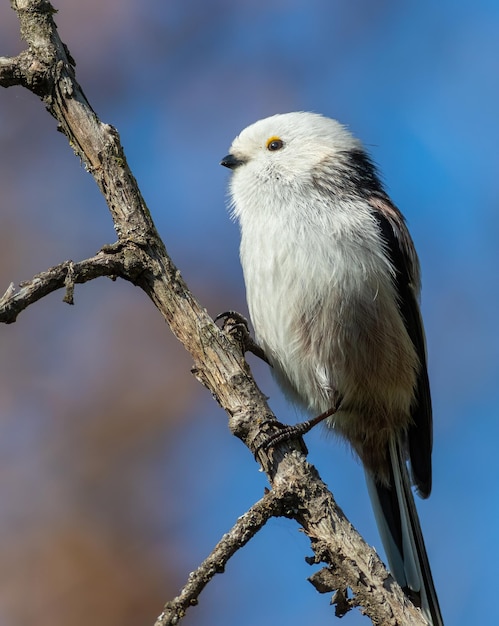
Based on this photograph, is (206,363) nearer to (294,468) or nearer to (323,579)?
(294,468)

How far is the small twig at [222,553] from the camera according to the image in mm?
1672

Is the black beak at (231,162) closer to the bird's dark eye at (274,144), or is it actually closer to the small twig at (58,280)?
the bird's dark eye at (274,144)

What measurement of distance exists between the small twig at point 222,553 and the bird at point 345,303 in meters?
0.93

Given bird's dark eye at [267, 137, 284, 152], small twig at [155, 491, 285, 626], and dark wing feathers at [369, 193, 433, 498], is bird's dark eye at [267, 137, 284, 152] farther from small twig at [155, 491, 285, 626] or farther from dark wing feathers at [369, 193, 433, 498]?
small twig at [155, 491, 285, 626]

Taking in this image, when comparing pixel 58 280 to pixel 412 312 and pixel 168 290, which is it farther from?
pixel 412 312

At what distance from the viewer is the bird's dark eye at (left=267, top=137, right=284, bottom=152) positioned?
3.17 meters

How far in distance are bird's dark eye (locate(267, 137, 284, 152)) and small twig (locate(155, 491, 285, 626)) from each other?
1.68m

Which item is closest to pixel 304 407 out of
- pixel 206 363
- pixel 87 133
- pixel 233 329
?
pixel 233 329

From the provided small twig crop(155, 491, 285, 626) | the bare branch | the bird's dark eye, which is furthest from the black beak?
small twig crop(155, 491, 285, 626)

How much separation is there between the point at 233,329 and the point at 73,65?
1129 mm

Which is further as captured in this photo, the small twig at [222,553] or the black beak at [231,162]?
the black beak at [231,162]

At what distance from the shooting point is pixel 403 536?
112 inches

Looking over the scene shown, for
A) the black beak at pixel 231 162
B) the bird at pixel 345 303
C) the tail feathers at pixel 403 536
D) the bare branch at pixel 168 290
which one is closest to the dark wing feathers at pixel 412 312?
the bird at pixel 345 303

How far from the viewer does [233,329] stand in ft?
9.37
